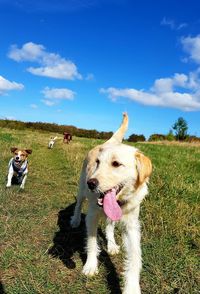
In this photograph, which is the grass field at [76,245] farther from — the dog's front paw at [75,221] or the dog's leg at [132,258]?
the dog's leg at [132,258]

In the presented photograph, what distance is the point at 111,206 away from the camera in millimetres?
4199

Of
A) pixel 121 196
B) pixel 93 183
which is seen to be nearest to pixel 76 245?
pixel 121 196

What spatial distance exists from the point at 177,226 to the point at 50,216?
2.12 metres

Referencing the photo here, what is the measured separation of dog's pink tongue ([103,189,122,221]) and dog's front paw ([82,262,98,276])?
0.92m

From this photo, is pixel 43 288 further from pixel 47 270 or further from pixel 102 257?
pixel 102 257

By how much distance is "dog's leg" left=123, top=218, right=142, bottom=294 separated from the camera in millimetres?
4250

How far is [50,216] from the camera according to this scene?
269 inches

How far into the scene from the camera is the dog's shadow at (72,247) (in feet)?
15.6

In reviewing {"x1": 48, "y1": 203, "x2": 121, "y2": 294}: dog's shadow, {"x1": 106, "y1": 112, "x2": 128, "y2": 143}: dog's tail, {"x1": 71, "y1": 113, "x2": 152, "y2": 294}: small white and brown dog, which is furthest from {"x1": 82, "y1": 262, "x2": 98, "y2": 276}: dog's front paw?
{"x1": 106, "y1": 112, "x2": 128, "y2": 143}: dog's tail

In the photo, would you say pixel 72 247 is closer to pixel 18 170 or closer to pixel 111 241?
pixel 111 241

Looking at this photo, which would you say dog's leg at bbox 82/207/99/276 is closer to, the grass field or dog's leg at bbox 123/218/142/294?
the grass field

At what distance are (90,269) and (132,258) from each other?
0.61 m

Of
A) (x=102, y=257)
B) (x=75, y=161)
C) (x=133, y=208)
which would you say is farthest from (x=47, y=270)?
(x=75, y=161)

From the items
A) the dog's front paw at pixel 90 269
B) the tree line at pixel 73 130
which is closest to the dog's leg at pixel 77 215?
the dog's front paw at pixel 90 269
